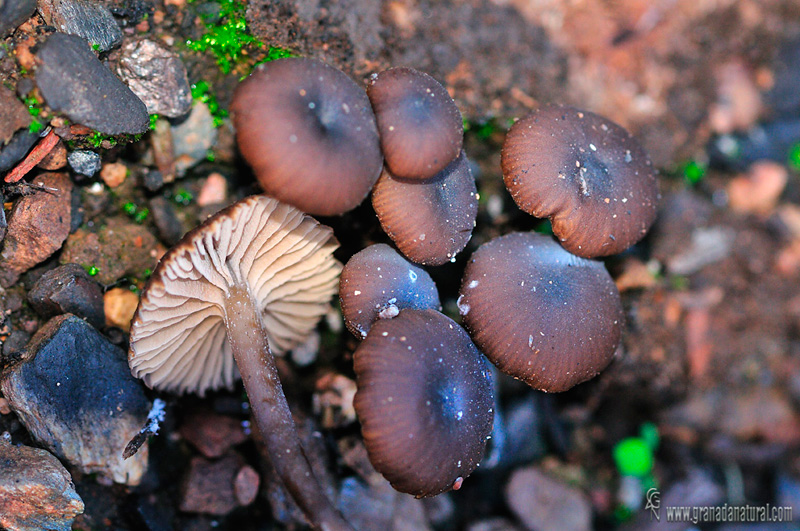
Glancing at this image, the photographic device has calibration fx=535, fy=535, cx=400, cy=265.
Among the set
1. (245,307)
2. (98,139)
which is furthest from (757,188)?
(98,139)

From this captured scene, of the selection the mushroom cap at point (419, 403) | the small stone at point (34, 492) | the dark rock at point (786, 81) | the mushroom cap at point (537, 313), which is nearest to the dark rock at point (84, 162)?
the small stone at point (34, 492)

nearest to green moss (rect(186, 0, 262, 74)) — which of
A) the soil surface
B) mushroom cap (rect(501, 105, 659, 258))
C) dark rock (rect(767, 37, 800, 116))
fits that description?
the soil surface

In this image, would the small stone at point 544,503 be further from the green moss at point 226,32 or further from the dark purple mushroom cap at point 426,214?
the green moss at point 226,32

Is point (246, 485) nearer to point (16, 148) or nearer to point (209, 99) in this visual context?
point (16, 148)

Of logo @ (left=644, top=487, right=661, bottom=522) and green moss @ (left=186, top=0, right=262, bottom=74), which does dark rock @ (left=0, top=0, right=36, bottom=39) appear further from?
logo @ (left=644, top=487, right=661, bottom=522)

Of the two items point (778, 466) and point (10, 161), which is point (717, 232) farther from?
point (10, 161)
